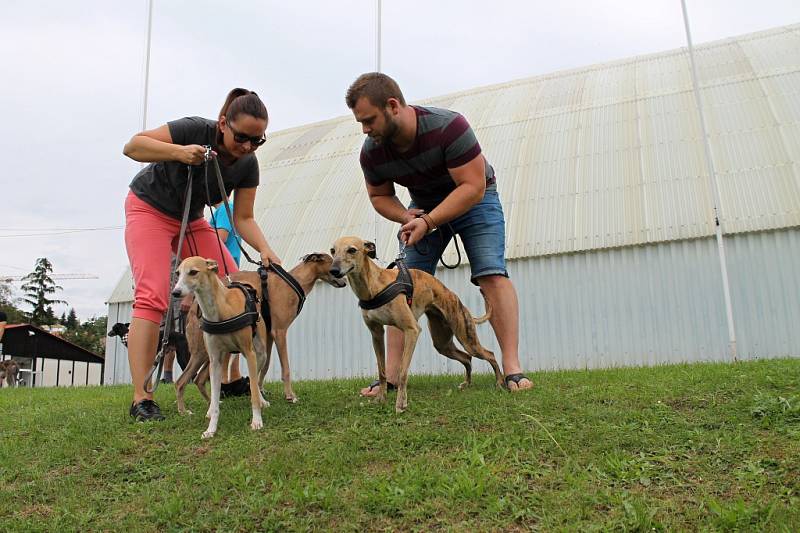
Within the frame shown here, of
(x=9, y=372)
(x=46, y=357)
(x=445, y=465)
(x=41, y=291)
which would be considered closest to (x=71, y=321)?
(x=41, y=291)

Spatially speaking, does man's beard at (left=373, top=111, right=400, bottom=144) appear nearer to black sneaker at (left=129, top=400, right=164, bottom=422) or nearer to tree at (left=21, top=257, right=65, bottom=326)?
black sneaker at (left=129, top=400, right=164, bottom=422)

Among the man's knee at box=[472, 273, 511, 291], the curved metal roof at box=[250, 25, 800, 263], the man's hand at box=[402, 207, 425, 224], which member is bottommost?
the man's knee at box=[472, 273, 511, 291]

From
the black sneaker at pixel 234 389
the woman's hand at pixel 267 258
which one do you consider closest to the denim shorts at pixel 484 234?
the woman's hand at pixel 267 258

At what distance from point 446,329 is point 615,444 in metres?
2.39

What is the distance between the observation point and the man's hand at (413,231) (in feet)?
16.6

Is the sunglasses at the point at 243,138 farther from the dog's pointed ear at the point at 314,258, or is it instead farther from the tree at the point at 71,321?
the tree at the point at 71,321

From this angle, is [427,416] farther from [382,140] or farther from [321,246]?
[321,246]

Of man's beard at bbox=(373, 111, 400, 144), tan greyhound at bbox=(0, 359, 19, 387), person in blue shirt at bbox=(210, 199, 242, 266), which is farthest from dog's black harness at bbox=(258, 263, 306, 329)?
tan greyhound at bbox=(0, 359, 19, 387)

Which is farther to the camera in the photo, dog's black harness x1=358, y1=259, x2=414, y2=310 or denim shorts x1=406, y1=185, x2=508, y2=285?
denim shorts x1=406, y1=185, x2=508, y2=285

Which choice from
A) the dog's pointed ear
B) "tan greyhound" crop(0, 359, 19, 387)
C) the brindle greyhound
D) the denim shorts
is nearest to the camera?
the brindle greyhound

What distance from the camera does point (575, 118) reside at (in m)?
17.1

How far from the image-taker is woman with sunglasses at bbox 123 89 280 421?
5074 millimetres

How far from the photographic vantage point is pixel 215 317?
4.77 metres

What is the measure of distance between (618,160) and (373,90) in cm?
1165
